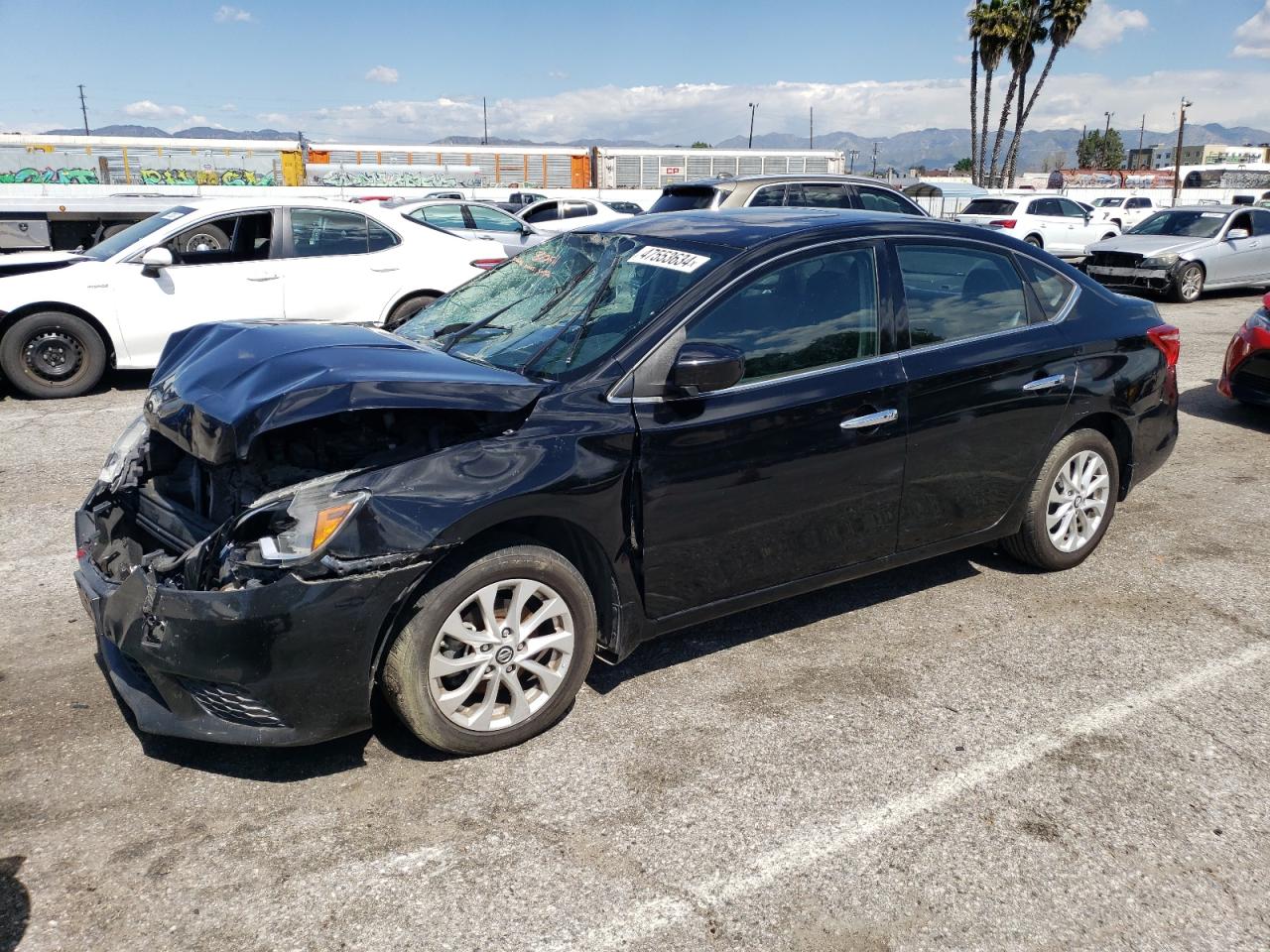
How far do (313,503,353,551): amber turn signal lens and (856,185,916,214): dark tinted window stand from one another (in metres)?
9.45

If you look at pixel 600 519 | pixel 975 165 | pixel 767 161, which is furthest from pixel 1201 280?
pixel 975 165

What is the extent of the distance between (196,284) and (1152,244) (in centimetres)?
1438

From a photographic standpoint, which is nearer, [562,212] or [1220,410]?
[1220,410]

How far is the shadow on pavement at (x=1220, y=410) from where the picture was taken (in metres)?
8.21

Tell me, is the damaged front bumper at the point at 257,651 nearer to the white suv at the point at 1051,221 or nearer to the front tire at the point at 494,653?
the front tire at the point at 494,653

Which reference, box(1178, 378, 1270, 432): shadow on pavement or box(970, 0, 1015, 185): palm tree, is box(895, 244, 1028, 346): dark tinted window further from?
box(970, 0, 1015, 185): palm tree

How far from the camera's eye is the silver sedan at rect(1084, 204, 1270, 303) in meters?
15.8

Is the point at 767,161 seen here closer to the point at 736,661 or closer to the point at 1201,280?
the point at 1201,280

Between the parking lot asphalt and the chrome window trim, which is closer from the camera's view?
the parking lot asphalt

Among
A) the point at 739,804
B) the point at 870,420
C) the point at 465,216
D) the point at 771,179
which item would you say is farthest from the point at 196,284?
the point at 739,804

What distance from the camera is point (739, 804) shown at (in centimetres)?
308

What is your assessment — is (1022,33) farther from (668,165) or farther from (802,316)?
(802,316)

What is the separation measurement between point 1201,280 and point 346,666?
665 inches

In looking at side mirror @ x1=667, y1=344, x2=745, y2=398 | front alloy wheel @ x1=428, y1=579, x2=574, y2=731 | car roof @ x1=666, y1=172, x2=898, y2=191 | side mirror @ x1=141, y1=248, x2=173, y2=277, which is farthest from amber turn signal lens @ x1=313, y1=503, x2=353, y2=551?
car roof @ x1=666, y1=172, x2=898, y2=191
